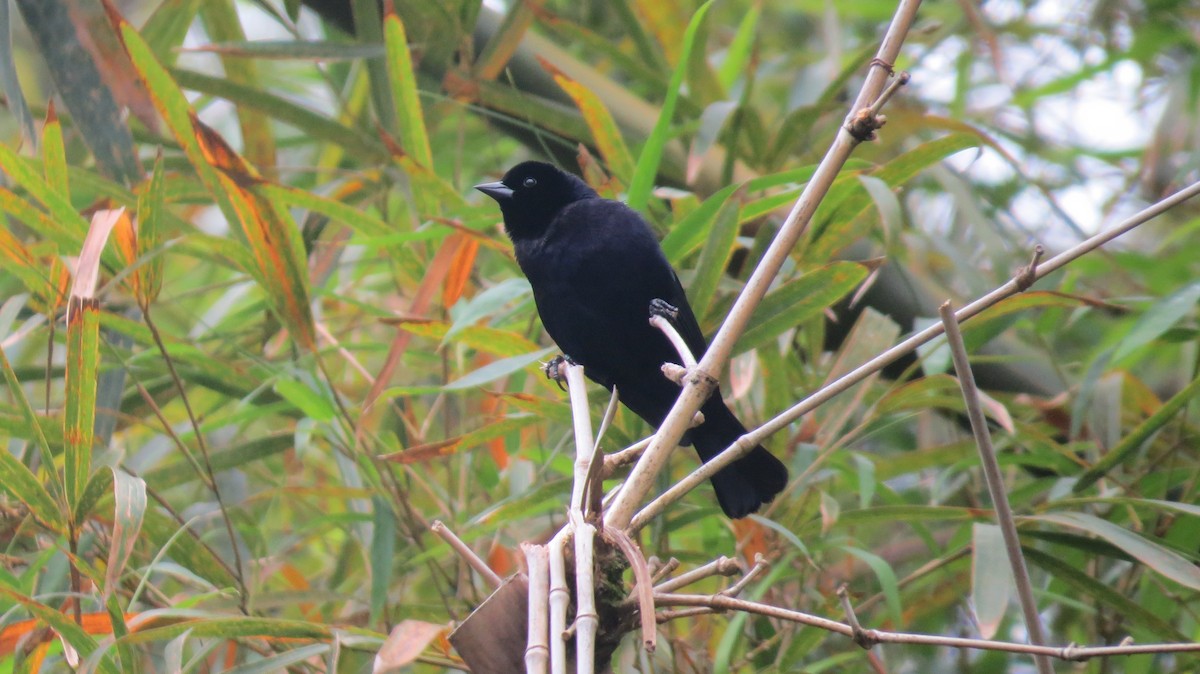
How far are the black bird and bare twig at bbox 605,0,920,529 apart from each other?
3.13 ft

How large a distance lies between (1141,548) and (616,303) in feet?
3.45

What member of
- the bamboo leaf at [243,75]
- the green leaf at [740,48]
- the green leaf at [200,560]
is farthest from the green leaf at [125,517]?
the green leaf at [740,48]

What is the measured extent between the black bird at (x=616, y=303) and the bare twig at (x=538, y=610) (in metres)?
1.15

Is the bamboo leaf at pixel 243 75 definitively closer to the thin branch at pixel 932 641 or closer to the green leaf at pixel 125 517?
the green leaf at pixel 125 517

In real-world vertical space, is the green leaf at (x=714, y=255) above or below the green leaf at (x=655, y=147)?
below

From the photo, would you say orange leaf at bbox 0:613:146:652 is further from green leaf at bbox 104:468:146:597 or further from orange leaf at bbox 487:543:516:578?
orange leaf at bbox 487:543:516:578

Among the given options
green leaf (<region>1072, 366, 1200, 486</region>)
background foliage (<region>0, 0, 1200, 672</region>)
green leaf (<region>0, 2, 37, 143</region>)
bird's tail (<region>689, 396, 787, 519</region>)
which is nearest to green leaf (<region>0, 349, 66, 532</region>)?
background foliage (<region>0, 0, 1200, 672</region>)

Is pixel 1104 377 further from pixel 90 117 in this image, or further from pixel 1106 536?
pixel 90 117

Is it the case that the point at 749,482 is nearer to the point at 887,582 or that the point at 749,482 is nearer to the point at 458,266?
the point at 887,582

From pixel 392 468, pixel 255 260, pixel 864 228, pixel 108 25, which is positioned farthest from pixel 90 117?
pixel 864 228

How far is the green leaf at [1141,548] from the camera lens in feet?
6.16

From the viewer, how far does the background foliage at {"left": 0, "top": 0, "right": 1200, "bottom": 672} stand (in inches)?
83.4

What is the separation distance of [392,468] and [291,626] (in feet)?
2.10

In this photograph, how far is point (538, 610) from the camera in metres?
1.11
